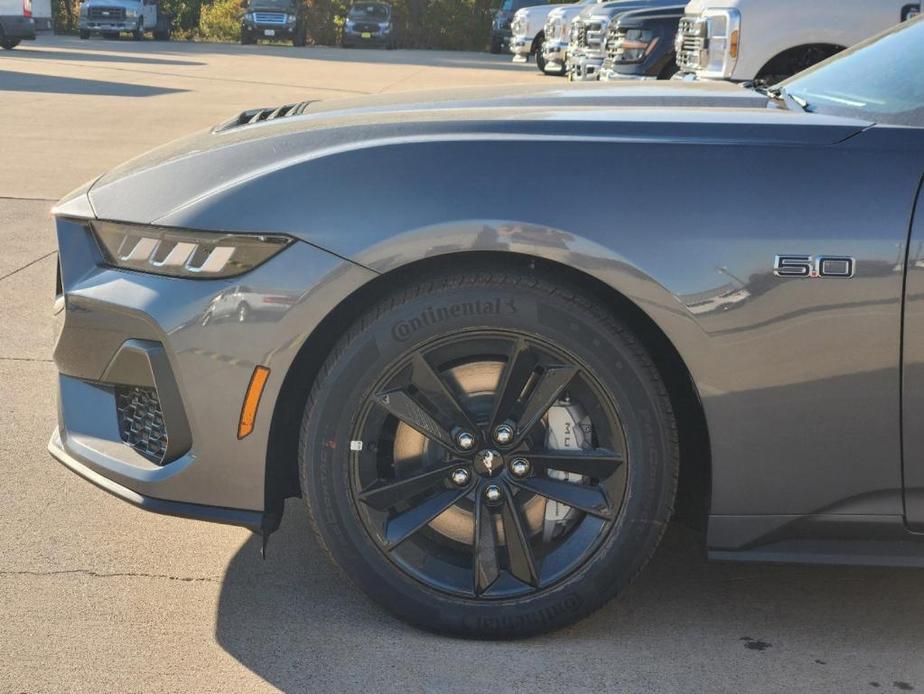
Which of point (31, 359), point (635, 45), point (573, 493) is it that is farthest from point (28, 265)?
point (635, 45)

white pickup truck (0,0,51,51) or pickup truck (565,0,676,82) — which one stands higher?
white pickup truck (0,0,51,51)

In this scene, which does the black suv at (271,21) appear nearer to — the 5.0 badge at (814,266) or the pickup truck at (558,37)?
the pickup truck at (558,37)

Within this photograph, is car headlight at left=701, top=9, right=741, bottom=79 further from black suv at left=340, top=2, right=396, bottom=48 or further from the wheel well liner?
black suv at left=340, top=2, right=396, bottom=48

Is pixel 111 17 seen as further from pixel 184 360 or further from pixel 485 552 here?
pixel 485 552

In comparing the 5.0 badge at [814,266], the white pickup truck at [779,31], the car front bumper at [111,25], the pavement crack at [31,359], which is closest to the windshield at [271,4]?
the car front bumper at [111,25]

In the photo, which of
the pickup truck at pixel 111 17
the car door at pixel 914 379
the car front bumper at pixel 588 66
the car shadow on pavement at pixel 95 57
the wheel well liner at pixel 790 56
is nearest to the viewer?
the car door at pixel 914 379

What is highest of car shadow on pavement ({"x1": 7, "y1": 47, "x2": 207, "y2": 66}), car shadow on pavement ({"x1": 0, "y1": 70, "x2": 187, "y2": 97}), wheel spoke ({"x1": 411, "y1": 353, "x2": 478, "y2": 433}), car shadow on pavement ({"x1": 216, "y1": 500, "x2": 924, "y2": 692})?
car shadow on pavement ({"x1": 7, "y1": 47, "x2": 207, "y2": 66})

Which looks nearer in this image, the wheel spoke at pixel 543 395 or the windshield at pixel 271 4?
the wheel spoke at pixel 543 395

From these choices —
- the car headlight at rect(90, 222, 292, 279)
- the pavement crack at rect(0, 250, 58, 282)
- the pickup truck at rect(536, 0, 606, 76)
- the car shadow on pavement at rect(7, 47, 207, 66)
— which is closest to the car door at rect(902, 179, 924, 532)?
the car headlight at rect(90, 222, 292, 279)

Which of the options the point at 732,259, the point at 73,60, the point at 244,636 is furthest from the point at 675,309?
the point at 73,60

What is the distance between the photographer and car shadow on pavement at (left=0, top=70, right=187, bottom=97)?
18406 mm

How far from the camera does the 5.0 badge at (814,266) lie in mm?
2734

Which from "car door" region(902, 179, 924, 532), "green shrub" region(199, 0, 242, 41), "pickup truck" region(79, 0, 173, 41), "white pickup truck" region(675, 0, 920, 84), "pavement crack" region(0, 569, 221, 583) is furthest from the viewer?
"green shrub" region(199, 0, 242, 41)

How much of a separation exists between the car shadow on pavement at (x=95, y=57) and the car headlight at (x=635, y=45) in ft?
54.8
